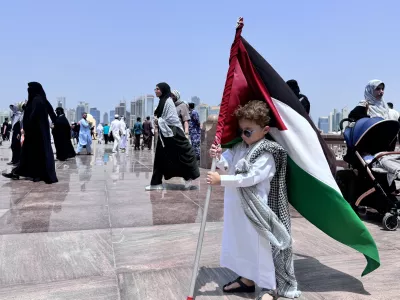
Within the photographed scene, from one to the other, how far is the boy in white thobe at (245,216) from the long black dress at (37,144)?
6045mm

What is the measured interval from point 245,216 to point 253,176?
305 millimetres

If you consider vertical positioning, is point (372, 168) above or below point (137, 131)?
above

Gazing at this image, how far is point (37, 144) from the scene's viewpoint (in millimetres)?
7969

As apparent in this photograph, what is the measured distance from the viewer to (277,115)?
2.69 meters

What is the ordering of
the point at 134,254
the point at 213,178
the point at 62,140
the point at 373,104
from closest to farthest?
the point at 213,178
the point at 134,254
the point at 373,104
the point at 62,140

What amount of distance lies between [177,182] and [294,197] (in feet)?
18.6

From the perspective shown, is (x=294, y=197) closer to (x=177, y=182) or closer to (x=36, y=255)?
(x=36, y=255)

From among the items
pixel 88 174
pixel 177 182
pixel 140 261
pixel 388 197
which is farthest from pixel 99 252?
pixel 88 174

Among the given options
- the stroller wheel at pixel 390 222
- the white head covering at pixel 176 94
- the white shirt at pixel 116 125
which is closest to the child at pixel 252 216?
the stroller wheel at pixel 390 222

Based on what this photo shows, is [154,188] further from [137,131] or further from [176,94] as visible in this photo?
[137,131]

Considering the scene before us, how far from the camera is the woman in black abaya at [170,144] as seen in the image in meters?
6.80

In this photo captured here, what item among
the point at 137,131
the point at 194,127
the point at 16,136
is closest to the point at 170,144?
the point at 194,127

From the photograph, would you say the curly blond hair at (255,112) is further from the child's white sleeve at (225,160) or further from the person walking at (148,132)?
the person walking at (148,132)

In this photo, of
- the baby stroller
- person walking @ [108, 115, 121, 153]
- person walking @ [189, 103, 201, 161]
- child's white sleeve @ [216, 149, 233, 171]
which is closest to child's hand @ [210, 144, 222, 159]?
child's white sleeve @ [216, 149, 233, 171]
